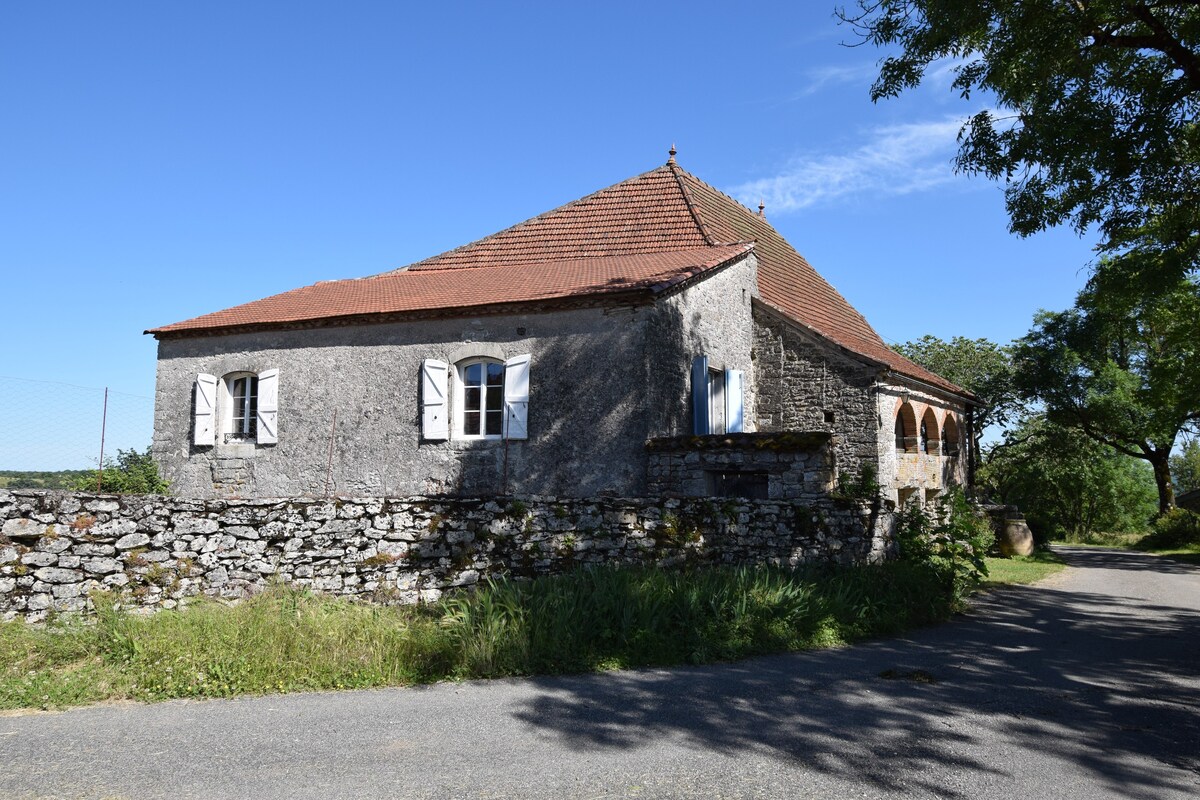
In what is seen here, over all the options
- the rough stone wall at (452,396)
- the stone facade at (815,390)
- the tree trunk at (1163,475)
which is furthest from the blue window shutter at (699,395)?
the tree trunk at (1163,475)

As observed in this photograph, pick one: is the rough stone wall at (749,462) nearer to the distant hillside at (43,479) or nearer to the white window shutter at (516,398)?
the white window shutter at (516,398)

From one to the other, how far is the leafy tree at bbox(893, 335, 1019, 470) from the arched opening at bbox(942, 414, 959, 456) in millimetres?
8534

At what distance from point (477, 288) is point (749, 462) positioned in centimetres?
574

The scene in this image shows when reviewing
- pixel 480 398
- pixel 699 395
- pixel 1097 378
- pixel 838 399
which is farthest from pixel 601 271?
pixel 1097 378

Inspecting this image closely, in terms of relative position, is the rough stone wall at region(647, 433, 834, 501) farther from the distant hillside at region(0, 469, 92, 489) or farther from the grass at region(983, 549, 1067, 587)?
the distant hillside at region(0, 469, 92, 489)

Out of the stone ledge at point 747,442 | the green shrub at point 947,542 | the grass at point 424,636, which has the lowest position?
the grass at point 424,636

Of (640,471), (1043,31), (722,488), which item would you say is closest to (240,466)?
(640,471)

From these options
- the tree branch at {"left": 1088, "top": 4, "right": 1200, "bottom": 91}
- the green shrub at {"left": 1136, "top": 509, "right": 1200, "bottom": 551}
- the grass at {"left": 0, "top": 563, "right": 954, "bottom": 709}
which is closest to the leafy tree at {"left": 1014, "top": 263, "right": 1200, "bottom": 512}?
the green shrub at {"left": 1136, "top": 509, "right": 1200, "bottom": 551}

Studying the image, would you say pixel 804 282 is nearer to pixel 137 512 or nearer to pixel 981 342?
pixel 137 512

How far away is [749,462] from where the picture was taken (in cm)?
1167

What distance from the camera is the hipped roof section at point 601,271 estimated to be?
1355 cm

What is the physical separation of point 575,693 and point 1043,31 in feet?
30.4

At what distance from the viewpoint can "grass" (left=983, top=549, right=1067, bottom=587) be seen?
14128mm

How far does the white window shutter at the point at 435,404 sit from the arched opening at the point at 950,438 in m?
12.0
